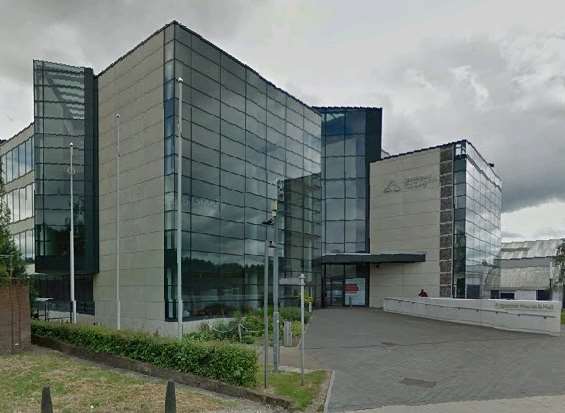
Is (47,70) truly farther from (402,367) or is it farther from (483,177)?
(483,177)

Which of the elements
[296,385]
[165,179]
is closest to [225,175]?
[165,179]

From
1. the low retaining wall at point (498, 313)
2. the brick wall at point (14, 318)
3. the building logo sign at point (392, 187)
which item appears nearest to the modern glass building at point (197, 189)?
the building logo sign at point (392, 187)

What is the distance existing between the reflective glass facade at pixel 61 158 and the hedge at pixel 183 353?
15.4 m

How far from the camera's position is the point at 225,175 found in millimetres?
23953

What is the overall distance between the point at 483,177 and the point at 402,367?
2976 centimetres

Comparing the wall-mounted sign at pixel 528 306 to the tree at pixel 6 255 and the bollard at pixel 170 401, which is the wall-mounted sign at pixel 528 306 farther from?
the tree at pixel 6 255

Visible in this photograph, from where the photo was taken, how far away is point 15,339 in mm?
13992

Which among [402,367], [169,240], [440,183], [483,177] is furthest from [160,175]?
[483,177]

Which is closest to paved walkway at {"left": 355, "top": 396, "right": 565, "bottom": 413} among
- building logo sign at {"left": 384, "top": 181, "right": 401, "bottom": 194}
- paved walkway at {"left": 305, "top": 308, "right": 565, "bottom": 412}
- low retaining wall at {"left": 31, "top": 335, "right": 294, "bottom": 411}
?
paved walkway at {"left": 305, "top": 308, "right": 565, "bottom": 412}

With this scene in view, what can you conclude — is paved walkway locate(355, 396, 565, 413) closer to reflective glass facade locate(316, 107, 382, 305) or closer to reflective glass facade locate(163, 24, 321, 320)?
reflective glass facade locate(163, 24, 321, 320)

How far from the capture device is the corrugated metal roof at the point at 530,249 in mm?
62125

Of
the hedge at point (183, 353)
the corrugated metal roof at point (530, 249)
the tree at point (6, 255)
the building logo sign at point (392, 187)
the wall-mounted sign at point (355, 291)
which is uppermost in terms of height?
the building logo sign at point (392, 187)

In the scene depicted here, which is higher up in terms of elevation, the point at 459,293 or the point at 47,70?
the point at 47,70

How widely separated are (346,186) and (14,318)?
A: 27.7 metres
